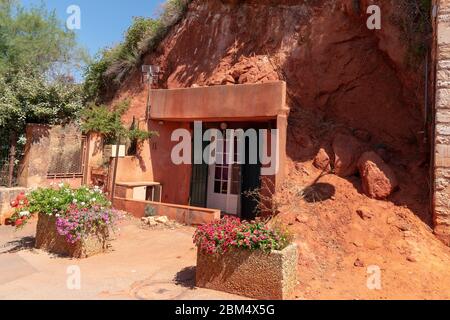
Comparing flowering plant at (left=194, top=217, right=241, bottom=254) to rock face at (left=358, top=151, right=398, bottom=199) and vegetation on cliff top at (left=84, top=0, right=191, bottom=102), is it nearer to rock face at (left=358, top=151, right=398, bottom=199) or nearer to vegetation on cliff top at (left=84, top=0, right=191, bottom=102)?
rock face at (left=358, top=151, right=398, bottom=199)

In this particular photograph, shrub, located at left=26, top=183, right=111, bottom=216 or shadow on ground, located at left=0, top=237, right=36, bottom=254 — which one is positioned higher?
shrub, located at left=26, top=183, right=111, bottom=216

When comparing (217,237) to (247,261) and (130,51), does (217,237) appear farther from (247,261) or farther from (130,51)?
(130,51)

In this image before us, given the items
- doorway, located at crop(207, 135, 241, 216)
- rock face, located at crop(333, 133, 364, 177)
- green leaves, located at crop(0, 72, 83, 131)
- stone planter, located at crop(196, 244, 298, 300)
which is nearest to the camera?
stone planter, located at crop(196, 244, 298, 300)

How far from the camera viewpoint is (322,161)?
8812 mm

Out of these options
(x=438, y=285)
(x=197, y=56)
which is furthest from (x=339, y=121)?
(x=197, y=56)

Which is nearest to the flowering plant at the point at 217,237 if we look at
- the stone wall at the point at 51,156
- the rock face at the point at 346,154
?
the rock face at the point at 346,154

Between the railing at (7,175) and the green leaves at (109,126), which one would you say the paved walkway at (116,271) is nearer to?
the railing at (7,175)

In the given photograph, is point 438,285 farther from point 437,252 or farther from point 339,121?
point 339,121

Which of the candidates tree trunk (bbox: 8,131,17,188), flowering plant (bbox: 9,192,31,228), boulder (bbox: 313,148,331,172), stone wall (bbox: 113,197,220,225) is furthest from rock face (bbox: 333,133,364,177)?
tree trunk (bbox: 8,131,17,188)

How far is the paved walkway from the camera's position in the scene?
5125 mm

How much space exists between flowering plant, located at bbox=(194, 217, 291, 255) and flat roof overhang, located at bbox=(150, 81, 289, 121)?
469 centimetres

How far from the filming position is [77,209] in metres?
6.90

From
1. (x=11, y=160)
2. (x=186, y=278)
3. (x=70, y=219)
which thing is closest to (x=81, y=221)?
(x=70, y=219)

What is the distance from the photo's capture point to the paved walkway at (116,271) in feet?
16.8
